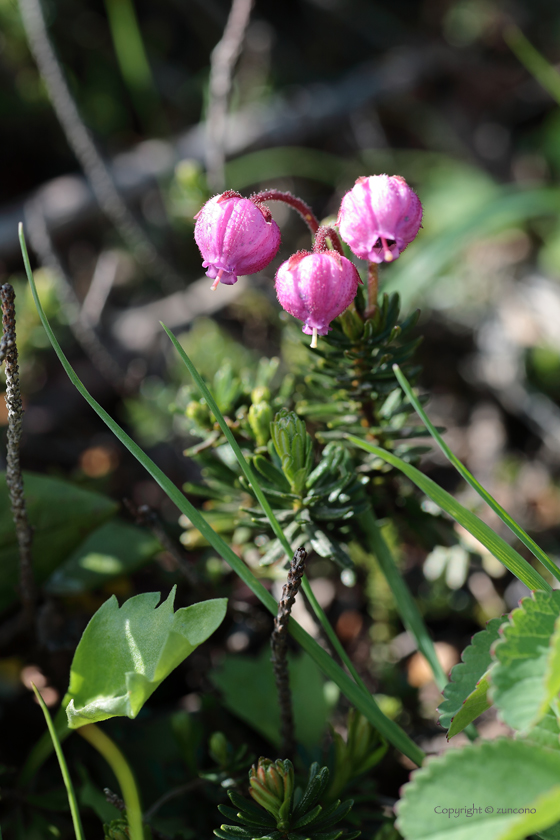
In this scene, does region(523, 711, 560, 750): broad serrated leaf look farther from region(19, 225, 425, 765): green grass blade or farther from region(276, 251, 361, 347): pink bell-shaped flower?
region(276, 251, 361, 347): pink bell-shaped flower

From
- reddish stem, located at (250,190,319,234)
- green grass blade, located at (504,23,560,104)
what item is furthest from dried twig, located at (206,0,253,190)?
green grass blade, located at (504,23,560,104)

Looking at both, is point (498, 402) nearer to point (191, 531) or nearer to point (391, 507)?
point (391, 507)

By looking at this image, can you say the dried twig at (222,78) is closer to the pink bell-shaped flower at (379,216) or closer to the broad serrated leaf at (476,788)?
the pink bell-shaped flower at (379,216)

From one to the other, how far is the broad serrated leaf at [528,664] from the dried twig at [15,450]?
0.90 meters

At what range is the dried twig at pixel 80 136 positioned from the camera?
2.31 metres

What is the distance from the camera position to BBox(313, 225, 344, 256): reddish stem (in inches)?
44.9

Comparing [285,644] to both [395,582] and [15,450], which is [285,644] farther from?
[15,450]

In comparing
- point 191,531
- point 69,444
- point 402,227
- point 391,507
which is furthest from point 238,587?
point 402,227

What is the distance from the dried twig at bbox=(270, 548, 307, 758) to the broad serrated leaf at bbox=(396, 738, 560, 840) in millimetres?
329

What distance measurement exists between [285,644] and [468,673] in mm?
326

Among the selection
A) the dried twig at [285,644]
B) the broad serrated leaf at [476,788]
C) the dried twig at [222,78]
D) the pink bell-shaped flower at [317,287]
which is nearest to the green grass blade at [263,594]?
the dried twig at [285,644]

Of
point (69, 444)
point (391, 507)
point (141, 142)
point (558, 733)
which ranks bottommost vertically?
point (558, 733)

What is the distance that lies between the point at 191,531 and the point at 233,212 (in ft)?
2.65

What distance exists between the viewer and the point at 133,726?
1535mm
